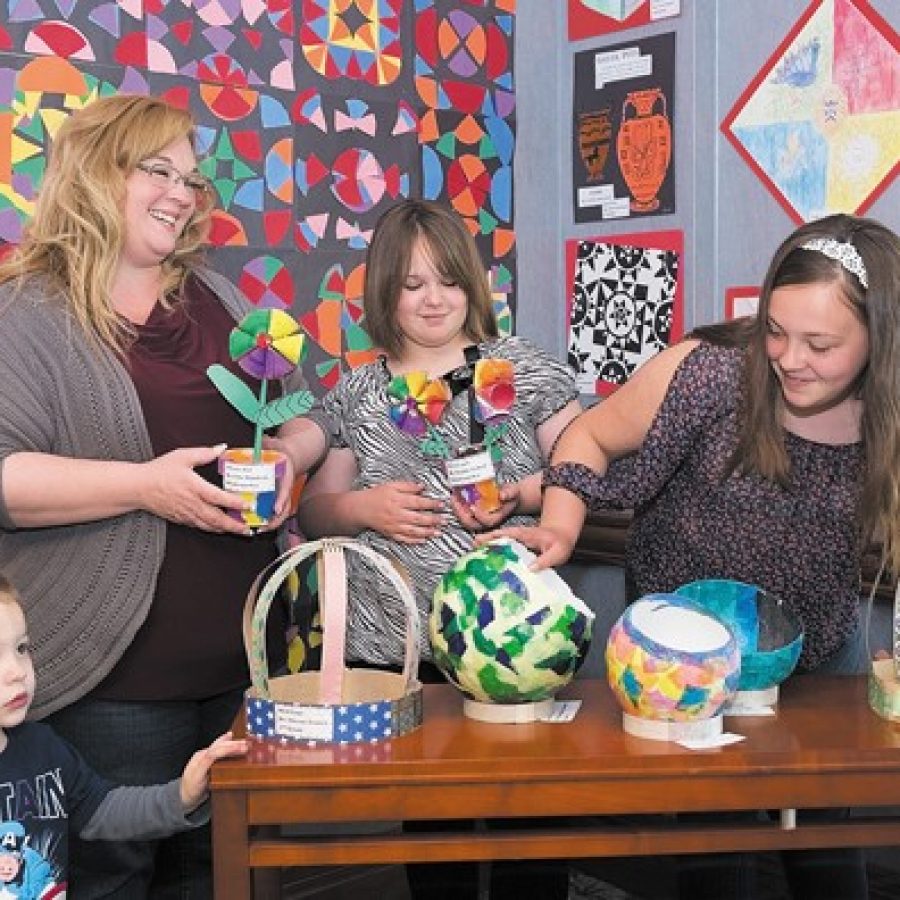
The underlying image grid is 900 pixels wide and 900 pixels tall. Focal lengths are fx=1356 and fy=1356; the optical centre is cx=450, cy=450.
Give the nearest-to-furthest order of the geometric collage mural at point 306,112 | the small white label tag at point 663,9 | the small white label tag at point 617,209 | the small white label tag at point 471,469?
the small white label tag at point 471,469, the geometric collage mural at point 306,112, the small white label tag at point 663,9, the small white label tag at point 617,209

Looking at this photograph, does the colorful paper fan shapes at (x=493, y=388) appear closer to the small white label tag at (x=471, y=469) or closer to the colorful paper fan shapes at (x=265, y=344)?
the small white label tag at (x=471, y=469)

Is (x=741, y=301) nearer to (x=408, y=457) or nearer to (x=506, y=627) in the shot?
(x=408, y=457)

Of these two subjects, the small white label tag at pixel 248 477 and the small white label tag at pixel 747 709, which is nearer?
the small white label tag at pixel 747 709

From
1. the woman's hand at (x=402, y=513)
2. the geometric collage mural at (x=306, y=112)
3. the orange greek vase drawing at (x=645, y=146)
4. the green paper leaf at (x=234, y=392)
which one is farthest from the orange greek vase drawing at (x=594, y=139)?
the green paper leaf at (x=234, y=392)

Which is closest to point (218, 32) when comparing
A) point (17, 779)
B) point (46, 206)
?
point (46, 206)

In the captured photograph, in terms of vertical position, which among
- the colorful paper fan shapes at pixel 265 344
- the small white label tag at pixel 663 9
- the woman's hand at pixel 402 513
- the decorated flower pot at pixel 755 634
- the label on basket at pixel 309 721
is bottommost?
the label on basket at pixel 309 721

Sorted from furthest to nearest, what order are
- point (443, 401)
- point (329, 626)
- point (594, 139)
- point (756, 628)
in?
point (594, 139)
point (443, 401)
point (756, 628)
point (329, 626)

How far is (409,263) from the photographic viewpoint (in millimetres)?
2318

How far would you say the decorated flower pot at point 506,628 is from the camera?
5.27 feet

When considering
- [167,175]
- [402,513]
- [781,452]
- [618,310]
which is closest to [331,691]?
[402,513]

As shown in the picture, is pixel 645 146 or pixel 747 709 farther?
pixel 645 146

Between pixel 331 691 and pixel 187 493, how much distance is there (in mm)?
388

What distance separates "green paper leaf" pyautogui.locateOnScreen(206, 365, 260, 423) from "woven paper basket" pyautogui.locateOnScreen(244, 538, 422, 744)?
0.34 m

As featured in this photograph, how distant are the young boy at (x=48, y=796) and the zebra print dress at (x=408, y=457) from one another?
61cm
